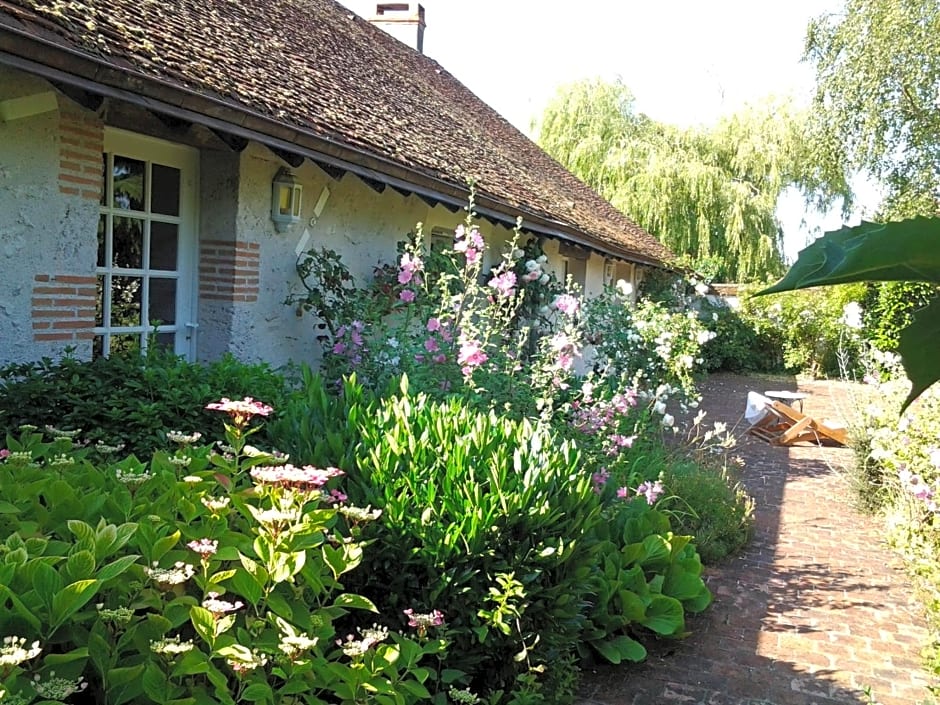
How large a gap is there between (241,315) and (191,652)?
414 centimetres

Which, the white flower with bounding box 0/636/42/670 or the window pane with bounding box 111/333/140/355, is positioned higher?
the window pane with bounding box 111/333/140/355

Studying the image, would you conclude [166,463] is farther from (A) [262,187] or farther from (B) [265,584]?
(A) [262,187]

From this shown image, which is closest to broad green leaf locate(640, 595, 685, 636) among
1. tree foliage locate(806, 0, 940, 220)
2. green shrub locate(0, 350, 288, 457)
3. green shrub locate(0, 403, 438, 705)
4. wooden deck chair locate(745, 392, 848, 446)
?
green shrub locate(0, 403, 438, 705)

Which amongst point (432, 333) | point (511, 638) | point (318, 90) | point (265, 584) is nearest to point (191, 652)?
point (265, 584)

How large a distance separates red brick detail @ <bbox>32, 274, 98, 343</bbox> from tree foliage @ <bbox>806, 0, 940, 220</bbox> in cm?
1563

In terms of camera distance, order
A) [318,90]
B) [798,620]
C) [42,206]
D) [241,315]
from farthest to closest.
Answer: [318,90] < [241,315] < [798,620] < [42,206]

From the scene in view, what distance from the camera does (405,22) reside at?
1591cm

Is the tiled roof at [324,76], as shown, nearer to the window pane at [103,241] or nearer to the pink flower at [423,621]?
the window pane at [103,241]

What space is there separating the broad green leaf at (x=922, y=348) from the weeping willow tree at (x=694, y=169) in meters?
21.4

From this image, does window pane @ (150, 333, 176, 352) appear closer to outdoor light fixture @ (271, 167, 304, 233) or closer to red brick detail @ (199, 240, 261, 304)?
red brick detail @ (199, 240, 261, 304)

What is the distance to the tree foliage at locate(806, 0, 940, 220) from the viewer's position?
1566 cm

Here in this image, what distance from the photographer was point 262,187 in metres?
5.88

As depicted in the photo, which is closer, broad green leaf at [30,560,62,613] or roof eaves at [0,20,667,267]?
broad green leaf at [30,560,62,613]

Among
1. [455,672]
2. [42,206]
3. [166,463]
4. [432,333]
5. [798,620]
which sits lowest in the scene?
[798,620]
